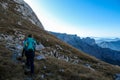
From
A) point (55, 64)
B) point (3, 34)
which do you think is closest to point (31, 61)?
point (55, 64)

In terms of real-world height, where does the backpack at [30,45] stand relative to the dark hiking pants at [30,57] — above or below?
above

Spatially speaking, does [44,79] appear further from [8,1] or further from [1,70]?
[8,1]

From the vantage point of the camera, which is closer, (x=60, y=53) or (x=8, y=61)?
(x=8, y=61)

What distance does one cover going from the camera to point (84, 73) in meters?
23.3

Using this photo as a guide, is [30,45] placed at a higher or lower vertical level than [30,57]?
higher

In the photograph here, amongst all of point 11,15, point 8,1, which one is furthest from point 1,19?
point 8,1

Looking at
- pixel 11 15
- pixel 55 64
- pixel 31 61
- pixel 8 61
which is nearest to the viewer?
pixel 31 61

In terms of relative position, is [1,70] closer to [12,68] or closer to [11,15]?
[12,68]

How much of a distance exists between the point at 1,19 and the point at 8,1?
890 inches

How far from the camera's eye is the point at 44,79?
755 inches

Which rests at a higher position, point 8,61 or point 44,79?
point 8,61

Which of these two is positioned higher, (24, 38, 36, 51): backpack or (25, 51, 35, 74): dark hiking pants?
(24, 38, 36, 51): backpack

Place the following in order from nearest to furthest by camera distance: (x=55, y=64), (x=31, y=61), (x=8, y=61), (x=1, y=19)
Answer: (x=31, y=61) → (x=8, y=61) → (x=55, y=64) → (x=1, y=19)

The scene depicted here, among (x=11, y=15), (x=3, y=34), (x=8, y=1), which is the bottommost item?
(x=3, y=34)
